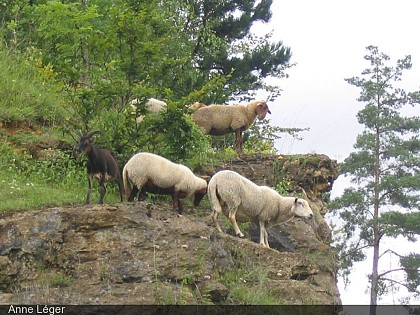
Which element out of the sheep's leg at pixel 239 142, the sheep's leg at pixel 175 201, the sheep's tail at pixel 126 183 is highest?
the sheep's leg at pixel 239 142

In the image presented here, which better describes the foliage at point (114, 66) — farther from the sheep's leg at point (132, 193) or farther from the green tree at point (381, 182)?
the green tree at point (381, 182)

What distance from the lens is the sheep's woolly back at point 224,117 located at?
60.7 feet

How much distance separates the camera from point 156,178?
13.9 m

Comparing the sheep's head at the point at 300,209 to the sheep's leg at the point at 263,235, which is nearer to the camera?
the sheep's leg at the point at 263,235

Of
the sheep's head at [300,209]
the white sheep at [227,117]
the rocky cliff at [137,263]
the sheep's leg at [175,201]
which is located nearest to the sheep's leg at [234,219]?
the rocky cliff at [137,263]

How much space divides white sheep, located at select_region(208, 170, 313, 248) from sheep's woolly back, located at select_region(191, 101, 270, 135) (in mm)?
3743

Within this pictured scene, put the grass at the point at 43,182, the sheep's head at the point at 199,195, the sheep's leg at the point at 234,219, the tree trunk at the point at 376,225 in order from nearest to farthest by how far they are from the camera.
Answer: the grass at the point at 43,182 → the sheep's leg at the point at 234,219 → the sheep's head at the point at 199,195 → the tree trunk at the point at 376,225

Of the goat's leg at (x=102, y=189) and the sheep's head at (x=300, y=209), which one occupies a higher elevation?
the sheep's head at (x=300, y=209)

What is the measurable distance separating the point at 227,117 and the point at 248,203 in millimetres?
4304

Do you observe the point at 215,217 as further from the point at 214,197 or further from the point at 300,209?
the point at 300,209

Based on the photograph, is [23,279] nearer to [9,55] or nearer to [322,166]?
[322,166]

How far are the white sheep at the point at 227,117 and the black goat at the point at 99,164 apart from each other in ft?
14.3

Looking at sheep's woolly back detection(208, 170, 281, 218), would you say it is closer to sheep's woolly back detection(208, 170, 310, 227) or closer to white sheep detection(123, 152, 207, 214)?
sheep's woolly back detection(208, 170, 310, 227)

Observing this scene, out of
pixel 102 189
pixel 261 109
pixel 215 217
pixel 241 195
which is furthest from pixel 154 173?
pixel 261 109
